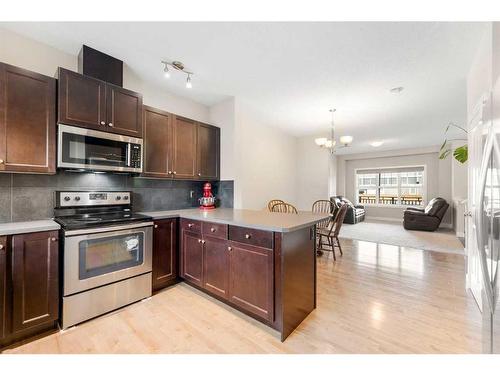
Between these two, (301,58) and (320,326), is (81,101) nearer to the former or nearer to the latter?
(301,58)

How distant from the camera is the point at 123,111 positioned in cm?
227

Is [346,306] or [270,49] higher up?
[270,49]

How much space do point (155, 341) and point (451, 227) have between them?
825 cm

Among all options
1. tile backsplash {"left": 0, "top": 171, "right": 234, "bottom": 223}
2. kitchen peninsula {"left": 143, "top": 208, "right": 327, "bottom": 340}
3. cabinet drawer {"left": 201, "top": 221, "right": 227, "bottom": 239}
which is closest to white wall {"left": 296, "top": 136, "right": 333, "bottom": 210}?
tile backsplash {"left": 0, "top": 171, "right": 234, "bottom": 223}

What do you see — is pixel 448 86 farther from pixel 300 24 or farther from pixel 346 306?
pixel 346 306

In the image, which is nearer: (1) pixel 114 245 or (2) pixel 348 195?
(1) pixel 114 245

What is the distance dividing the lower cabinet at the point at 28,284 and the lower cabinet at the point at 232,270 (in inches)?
43.9

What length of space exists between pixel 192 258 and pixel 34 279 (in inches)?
49.5

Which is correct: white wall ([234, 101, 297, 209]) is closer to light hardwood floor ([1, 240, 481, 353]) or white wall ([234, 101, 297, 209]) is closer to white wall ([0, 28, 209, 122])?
white wall ([0, 28, 209, 122])

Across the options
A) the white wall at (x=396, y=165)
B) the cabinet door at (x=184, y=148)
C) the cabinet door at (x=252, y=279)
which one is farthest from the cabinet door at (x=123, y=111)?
the white wall at (x=396, y=165)

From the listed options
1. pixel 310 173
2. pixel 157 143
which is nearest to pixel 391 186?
pixel 310 173
